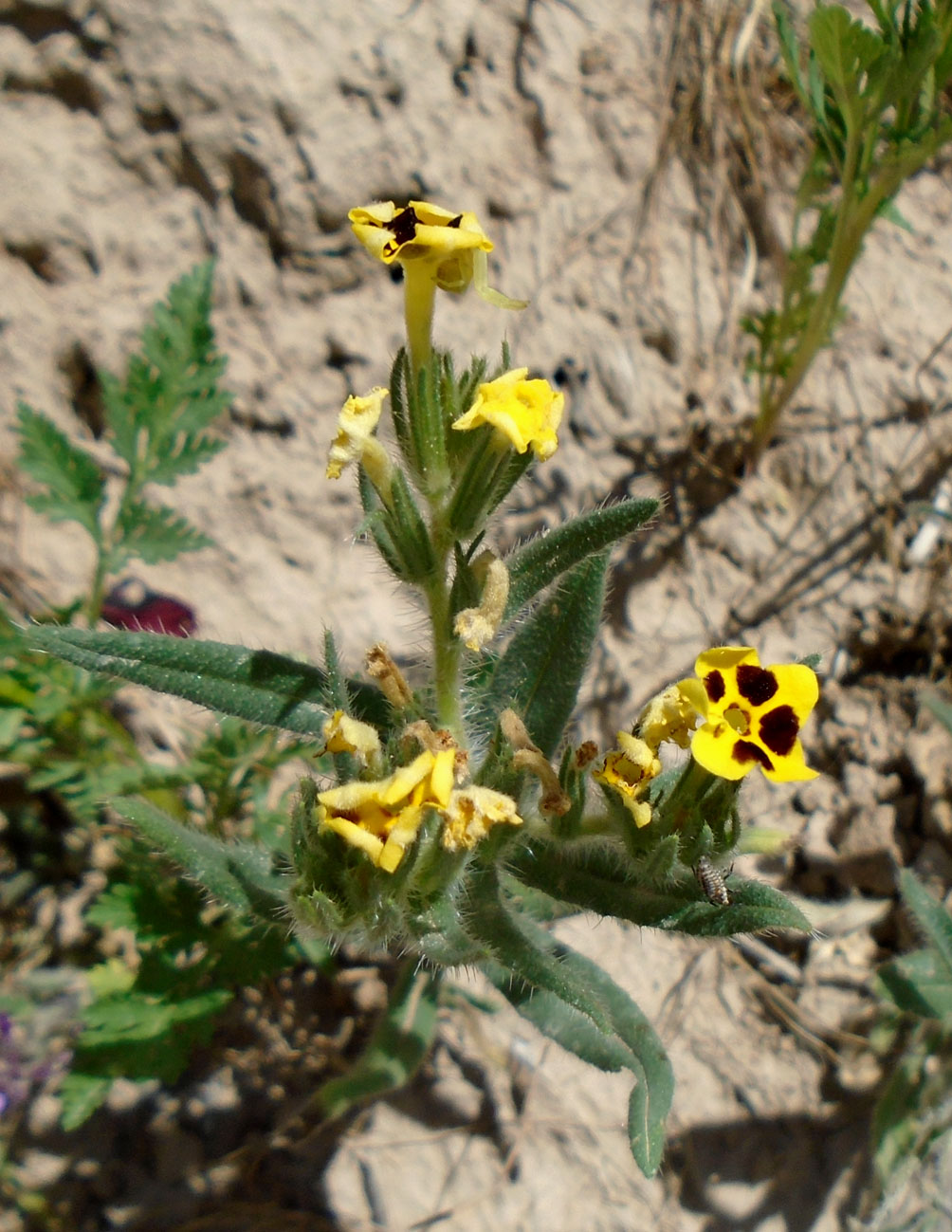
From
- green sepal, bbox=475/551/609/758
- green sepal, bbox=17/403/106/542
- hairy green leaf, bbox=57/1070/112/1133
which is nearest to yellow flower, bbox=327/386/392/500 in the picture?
green sepal, bbox=475/551/609/758

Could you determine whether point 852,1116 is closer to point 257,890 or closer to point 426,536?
point 257,890

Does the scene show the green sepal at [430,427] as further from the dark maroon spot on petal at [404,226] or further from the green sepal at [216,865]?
the green sepal at [216,865]

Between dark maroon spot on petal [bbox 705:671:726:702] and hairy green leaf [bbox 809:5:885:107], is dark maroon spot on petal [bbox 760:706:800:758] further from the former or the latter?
hairy green leaf [bbox 809:5:885:107]

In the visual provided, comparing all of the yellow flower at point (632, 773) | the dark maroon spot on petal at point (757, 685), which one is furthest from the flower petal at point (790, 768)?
the yellow flower at point (632, 773)

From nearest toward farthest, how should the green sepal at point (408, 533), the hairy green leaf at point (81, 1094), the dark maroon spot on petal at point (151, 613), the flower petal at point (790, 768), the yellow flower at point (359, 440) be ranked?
the flower petal at point (790, 768), the yellow flower at point (359, 440), the green sepal at point (408, 533), the hairy green leaf at point (81, 1094), the dark maroon spot on petal at point (151, 613)

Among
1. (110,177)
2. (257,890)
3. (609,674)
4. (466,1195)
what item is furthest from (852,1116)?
(110,177)
